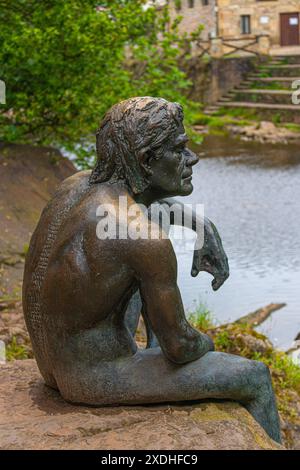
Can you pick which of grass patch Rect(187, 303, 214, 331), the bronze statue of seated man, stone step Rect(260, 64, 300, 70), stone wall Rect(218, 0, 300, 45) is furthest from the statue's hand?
stone wall Rect(218, 0, 300, 45)

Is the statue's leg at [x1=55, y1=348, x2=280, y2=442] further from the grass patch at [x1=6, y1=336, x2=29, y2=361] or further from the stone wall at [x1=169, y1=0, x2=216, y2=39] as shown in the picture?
the stone wall at [x1=169, y1=0, x2=216, y2=39]

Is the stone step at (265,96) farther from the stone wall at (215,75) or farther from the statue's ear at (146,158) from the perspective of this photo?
the statue's ear at (146,158)

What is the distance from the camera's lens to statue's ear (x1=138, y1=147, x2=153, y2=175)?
4.10 m

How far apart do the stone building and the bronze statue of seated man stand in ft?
129

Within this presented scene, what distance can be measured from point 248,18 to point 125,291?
136ft

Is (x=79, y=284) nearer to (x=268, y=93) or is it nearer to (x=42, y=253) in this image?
(x=42, y=253)

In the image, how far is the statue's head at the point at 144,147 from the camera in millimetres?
4102

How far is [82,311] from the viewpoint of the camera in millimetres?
4164

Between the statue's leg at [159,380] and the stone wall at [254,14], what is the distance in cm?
4028

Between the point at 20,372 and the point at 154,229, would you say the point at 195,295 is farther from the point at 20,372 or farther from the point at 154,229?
the point at 154,229

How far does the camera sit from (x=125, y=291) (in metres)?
4.14

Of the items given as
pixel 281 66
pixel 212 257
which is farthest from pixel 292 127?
pixel 212 257

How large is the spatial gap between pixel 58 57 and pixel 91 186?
294 inches

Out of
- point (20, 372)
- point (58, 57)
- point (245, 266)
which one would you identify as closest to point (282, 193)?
point (245, 266)
